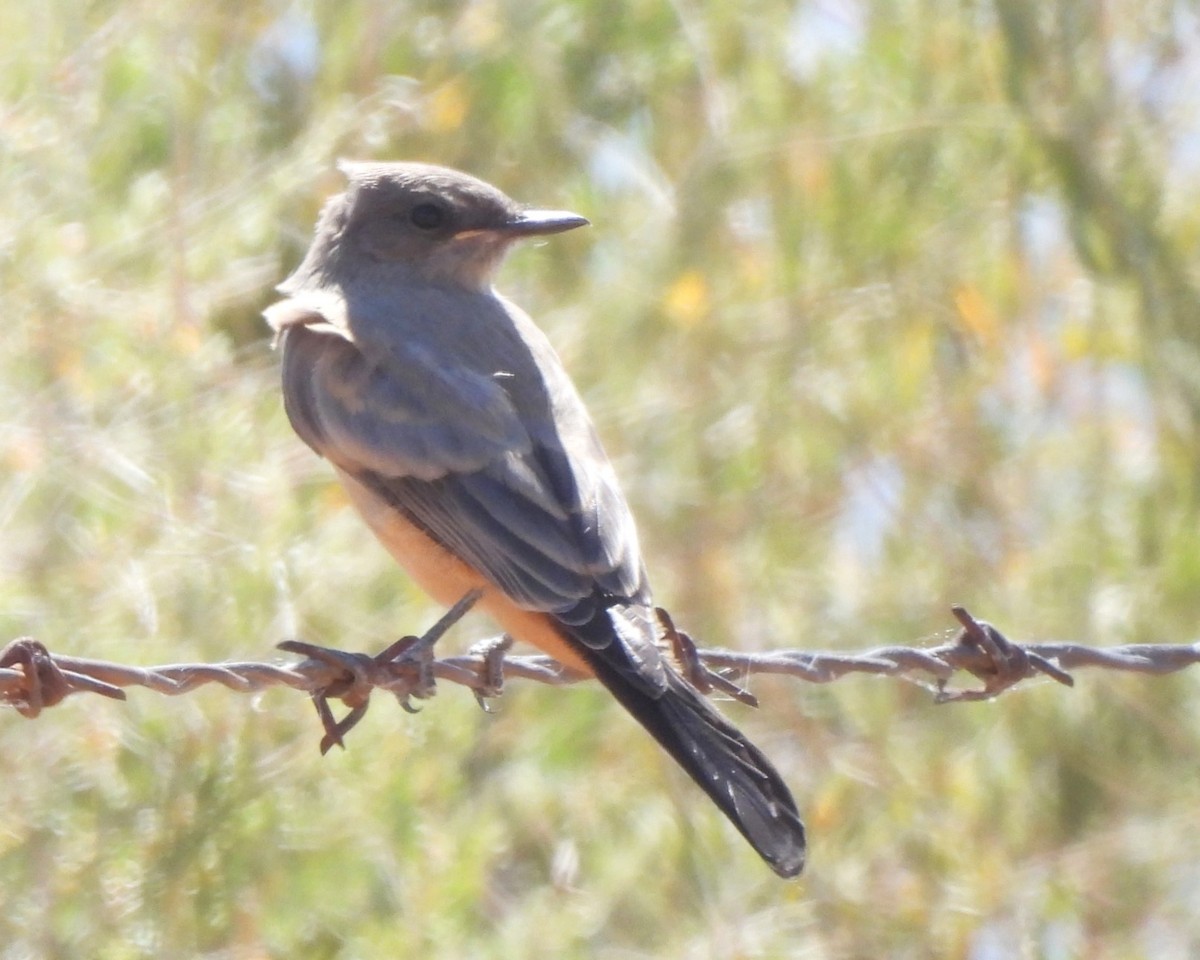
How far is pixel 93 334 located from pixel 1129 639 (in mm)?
3602

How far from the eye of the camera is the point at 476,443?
4629 mm

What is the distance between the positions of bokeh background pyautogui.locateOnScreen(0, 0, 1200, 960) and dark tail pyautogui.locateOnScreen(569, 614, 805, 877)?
1880mm

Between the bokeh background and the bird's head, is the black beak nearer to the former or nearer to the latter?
the bird's head

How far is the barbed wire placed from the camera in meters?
3.36

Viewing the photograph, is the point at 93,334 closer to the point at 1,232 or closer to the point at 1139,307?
the point at 1,232

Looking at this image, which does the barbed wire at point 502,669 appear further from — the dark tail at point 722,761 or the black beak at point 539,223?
the black beak at point 539,223

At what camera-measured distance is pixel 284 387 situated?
16.9ft

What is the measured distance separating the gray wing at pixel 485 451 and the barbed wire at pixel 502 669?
8.9 inches

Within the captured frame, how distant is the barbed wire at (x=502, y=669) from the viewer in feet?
11.0

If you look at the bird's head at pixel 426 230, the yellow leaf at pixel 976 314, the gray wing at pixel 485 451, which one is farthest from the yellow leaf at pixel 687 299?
the gray wing at pixel 485 451

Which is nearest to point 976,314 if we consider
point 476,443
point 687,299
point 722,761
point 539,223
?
point 687,299

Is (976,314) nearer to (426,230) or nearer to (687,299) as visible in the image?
(687,299)

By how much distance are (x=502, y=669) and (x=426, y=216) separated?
2025 mm

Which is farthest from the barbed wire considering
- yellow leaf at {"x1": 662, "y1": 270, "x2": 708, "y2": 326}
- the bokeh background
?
yellow leaf at {"x1": 662, "y1": 270, "x2": 708, "y2": 326}
